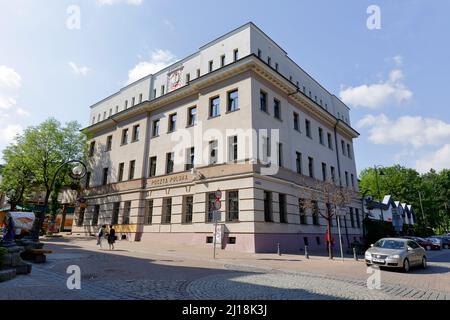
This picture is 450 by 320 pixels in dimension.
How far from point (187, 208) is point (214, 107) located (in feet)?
30.9

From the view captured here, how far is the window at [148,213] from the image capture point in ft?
87.4

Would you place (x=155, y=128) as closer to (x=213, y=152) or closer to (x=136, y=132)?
(x=136, y=132)

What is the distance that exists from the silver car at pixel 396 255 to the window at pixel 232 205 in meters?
9.16

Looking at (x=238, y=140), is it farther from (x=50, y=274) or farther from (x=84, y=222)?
(x=84, y=222)

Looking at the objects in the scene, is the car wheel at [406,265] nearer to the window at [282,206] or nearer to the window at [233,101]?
the window at [282,206]

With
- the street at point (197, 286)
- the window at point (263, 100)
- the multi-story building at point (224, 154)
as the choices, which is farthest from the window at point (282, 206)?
the street at point (197, 286)

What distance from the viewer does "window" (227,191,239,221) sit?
20.3 m

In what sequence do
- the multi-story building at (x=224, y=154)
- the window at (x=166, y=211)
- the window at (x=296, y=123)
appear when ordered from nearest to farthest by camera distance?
the multi-story building at (x=224, y=154), the window at (x=166, y=211), the window at (x=296, y=123)

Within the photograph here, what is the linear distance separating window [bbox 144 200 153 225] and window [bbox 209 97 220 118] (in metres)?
10.9

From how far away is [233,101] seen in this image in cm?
2308

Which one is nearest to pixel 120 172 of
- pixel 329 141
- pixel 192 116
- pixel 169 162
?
pixel 169 162

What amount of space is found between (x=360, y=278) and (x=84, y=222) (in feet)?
105
